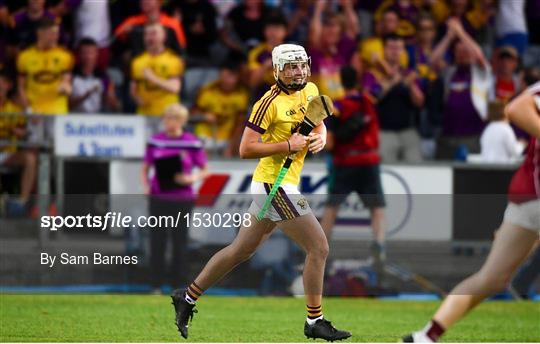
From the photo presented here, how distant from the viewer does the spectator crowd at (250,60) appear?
1780cm

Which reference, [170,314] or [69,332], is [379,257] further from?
[69,332]

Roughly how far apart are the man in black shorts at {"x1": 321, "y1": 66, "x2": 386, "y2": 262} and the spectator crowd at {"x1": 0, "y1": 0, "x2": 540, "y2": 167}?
1455mm

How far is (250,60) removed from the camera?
18.5 meters

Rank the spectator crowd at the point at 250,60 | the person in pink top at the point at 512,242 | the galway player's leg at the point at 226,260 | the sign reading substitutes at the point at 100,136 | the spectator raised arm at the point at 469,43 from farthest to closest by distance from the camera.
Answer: the spectator raised arm at the point at 469,43 → the spectator crowd at the point at 250,60 → the sign reading substitutes at the point at 100,136 → the galway player's leg at the point at 226,260 → the person in pink top at the point at 512,242

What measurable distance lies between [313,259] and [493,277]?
198cm

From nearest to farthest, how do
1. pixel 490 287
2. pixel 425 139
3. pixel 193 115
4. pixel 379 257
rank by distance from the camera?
pixel 490 287 < pixel 379 257 < pixel 193 115 < pixel 425 139

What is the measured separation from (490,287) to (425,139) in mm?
10507

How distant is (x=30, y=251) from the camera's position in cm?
1400

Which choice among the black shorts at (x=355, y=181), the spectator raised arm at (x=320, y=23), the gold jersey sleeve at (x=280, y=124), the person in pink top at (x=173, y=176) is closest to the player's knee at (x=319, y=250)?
the gold jersey sleeve at (x=280, y=124)

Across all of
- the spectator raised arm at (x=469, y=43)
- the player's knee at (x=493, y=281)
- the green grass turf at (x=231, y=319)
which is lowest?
the green grass turf at (x=231, y=319)

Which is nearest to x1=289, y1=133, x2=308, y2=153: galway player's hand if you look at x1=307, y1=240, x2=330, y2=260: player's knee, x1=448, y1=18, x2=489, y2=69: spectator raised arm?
x1=307, y1=240, x2=330, y2=260: player's knee

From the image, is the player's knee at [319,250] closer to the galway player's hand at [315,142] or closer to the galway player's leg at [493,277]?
the galway player's hand at [315,142]

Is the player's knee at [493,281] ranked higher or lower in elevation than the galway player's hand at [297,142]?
lower

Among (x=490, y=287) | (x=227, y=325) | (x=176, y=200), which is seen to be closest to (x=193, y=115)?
(x=176, y=200)
